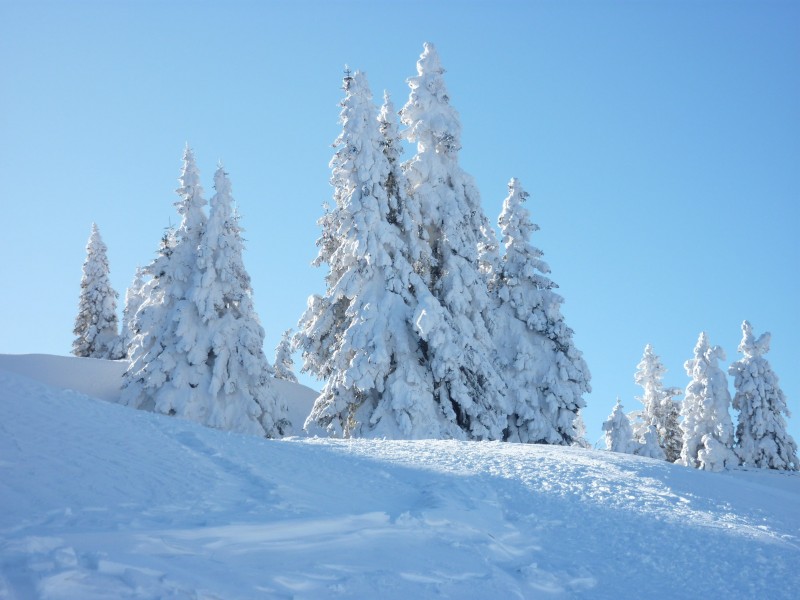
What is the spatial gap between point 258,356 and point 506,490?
18078mm

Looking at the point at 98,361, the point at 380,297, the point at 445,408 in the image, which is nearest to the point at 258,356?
the point at 380,297

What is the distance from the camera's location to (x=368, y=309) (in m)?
21.3

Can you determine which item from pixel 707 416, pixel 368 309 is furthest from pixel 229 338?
pixel 707 416

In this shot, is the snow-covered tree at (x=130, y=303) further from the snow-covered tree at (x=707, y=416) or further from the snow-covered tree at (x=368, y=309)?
the snow-covered tree at (x=707, y=416)

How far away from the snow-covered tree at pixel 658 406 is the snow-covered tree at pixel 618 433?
10758 millimetres

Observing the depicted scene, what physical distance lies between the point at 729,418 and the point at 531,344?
622 inches

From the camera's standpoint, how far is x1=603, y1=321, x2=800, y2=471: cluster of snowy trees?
3391 cm

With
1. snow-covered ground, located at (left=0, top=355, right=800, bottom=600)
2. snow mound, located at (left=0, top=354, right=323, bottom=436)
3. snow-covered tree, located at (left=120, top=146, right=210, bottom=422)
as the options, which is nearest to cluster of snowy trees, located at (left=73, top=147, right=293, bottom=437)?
snow-covered tree, located at (left=120, top=146, right=210, bottom=422)

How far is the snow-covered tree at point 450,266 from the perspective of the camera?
70.2 feet

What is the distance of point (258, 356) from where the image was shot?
83.9ft

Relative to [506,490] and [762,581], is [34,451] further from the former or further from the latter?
[762,581]

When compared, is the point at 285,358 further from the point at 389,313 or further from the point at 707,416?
the point at 707,416

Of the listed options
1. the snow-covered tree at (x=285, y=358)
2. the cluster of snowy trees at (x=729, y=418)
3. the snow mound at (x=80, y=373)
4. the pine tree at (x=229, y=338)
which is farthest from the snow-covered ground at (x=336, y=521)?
the snow-covered tree at (x=285, y=358)

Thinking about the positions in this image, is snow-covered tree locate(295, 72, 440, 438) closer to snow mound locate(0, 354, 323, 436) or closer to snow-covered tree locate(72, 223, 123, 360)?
snow mound locate(0, 354, 323, 436)
